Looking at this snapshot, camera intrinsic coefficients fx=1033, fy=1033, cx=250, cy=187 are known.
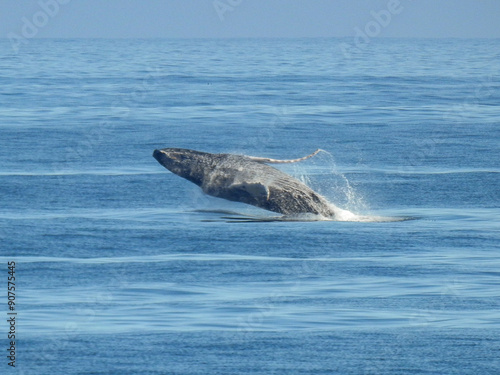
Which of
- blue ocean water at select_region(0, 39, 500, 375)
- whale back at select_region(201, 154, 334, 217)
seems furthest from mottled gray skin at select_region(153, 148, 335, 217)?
blue ocean water at select_region(0, 39, 500, 375)

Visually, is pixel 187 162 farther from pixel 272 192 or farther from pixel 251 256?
pixel 251 256

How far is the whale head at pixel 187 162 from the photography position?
695 inches

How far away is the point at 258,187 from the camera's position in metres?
16.5

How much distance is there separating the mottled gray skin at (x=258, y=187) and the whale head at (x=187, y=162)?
89 millimetres

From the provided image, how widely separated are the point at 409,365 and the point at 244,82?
45413 mm

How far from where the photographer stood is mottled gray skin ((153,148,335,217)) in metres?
16.8

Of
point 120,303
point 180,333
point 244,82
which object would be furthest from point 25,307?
point 244,82

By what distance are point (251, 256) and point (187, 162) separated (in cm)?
492

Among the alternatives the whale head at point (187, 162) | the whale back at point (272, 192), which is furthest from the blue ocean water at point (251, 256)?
the whale head at point (187, 162)

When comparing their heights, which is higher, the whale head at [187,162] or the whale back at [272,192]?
the whale head at [187,162]

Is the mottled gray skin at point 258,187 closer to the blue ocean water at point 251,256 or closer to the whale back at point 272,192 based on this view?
the whale back at point 272,192

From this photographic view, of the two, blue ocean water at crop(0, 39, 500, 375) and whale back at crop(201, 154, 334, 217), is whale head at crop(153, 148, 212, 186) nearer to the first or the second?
blue ocean water at crop(0, 39, 500, 375)

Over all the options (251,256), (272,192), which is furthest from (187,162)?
(251,256)

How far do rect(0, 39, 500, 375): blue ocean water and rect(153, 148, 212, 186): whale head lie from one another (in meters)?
0.50
